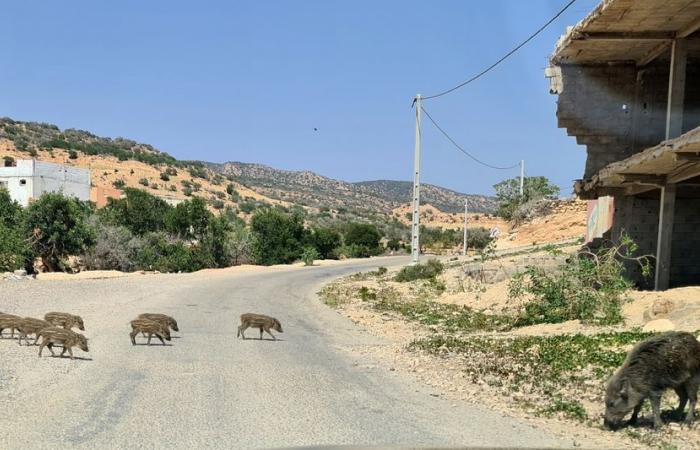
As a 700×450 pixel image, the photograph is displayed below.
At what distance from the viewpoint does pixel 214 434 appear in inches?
283

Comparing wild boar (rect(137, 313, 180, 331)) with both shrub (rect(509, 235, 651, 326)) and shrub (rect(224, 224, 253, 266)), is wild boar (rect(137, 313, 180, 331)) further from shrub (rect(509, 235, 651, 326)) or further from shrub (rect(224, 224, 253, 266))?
shrub (rect(224, 224, 253, 266))

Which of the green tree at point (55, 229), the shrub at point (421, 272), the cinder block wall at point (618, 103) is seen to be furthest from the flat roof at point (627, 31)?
the green tree at point (55, 229)

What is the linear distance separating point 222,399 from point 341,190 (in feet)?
475

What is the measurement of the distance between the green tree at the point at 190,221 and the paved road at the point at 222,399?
111 feet

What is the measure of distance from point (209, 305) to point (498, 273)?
11488 mm

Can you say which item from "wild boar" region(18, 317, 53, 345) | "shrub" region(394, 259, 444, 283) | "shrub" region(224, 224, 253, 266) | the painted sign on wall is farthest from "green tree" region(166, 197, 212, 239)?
"wild boar" region(18, 317, 53, 345)

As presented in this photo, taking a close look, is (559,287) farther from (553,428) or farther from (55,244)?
(55,244)

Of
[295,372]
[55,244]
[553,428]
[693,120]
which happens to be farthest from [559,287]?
[55,244]

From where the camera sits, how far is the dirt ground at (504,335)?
7465mm

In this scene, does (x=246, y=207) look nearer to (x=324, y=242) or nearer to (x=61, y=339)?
(x=324, y=242)

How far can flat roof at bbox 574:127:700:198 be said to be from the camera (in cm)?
1528

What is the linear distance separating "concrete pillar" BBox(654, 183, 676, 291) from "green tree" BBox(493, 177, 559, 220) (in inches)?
1852

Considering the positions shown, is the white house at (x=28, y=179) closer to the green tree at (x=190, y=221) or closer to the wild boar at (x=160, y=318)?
the green tree at (x=190, y=221)

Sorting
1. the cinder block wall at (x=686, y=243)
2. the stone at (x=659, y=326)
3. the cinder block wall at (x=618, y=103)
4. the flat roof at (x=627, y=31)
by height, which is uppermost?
the flat roof at (x=627, y=31)
